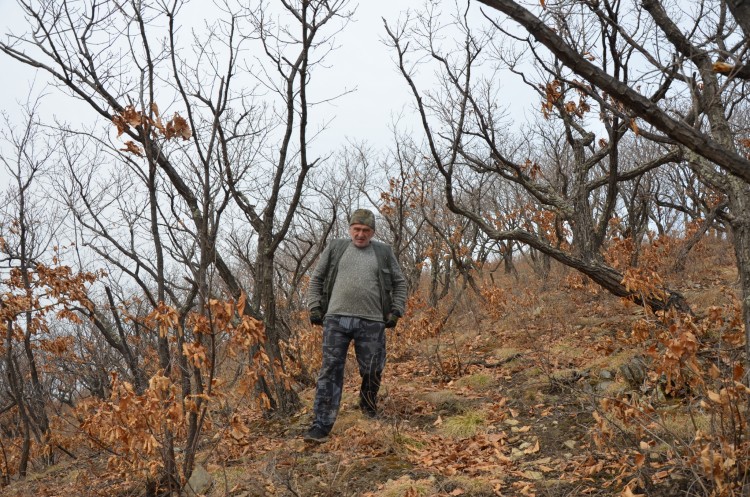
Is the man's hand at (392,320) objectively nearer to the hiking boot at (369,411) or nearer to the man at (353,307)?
the man at (353,307)

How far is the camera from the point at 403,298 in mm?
4816

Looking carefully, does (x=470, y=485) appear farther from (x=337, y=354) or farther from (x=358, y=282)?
(x=358, y=282)

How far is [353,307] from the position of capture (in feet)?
15.0

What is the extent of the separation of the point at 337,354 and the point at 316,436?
0.70 meters

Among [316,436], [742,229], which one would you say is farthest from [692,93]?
[316,436]

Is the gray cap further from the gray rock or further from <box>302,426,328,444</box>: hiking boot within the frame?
the gray rock

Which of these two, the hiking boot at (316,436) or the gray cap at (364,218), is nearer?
the hiking boot at (316,436)

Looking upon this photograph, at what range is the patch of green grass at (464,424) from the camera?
4617 mm

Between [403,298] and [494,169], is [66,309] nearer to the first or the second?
[403,298]

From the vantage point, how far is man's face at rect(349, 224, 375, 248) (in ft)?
15.5

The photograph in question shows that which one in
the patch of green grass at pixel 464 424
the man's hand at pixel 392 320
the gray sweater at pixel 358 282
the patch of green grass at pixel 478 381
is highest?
the gray sweater at pixel 358 282

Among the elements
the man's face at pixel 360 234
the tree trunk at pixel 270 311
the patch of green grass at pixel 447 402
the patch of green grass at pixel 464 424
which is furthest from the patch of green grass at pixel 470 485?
the tree trunk at pixel 270 311

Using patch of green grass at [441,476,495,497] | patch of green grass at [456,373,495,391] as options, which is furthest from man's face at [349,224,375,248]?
patch of green grass at [456,373,495,391]

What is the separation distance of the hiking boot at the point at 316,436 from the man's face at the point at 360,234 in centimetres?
159
